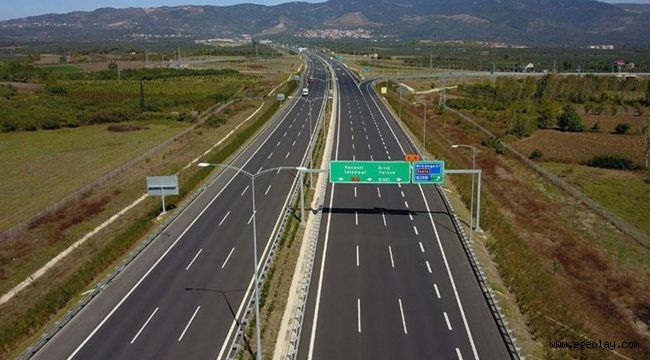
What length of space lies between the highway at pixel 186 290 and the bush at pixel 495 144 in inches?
1630

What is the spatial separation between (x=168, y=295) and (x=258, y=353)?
1027cm

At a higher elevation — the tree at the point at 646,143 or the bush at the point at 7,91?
the bush at the point at 7,91

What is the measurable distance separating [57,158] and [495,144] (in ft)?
211

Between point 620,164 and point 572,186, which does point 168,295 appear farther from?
point 620,164

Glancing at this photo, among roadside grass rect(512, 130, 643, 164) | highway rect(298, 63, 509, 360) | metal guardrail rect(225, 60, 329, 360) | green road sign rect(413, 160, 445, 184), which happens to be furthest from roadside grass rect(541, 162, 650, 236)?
metal guardrail rect(225, 60, 329, 360)

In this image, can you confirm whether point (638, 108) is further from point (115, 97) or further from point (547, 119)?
point (115, 97)

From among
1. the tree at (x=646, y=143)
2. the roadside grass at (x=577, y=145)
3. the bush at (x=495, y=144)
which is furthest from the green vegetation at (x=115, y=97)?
the tree at (x=646, y=143)

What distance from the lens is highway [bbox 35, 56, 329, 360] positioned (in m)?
29.5

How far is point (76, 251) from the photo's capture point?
48.0m

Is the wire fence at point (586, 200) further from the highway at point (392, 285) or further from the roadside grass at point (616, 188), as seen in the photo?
the highway at point (392, 285)

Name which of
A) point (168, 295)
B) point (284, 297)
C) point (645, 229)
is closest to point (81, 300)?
point (168, 295)

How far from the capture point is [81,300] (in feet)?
114

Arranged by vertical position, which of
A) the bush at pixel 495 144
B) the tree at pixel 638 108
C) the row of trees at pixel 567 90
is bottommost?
the bush at pixel 495 144

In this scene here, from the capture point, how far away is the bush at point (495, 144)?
88875 mm
